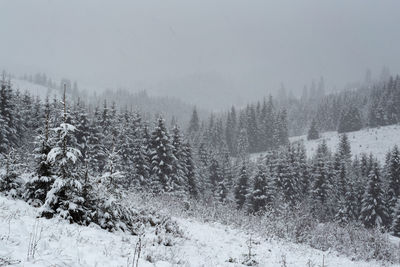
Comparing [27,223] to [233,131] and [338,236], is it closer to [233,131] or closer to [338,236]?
[338,236]

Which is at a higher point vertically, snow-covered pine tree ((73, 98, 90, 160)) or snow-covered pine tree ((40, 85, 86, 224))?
snow-covered pine tree ((73, 98, 90, 160))

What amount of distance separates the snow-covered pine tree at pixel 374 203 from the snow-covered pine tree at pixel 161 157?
2647 centimetres

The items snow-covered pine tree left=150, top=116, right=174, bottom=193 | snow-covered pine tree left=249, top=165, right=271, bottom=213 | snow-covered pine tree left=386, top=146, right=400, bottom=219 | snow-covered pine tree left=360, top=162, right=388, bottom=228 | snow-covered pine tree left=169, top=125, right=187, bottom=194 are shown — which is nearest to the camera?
snow-covered pine tree left=150, top=116, right=174, bottom=193

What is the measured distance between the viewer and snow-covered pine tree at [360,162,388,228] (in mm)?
37375

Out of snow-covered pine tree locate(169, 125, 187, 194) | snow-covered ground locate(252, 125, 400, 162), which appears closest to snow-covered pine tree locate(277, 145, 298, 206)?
snow-covered pine tree locate(169, 125, 187, 194)

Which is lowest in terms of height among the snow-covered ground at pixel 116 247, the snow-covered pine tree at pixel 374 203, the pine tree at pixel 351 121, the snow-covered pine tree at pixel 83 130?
the snow-covered pine tree at pixel 374 203

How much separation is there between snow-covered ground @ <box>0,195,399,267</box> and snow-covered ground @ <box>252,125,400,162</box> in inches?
2404

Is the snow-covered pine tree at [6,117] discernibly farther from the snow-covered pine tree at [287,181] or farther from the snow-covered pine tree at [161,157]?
the snow-covered pine tree at [287,181]

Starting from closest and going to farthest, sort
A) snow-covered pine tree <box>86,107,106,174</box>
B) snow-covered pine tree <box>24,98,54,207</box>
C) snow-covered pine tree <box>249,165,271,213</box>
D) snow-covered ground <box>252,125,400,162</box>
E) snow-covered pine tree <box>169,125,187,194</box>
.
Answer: snow-covered pine tree <box>24,98,54,207</box> → snow-covered pine tree <box>169,125,187,194</box> → snow-covered pine tree <box>249,165,271,213</box> → snow-covered pine tree <box>86,107,106,174</box> → snow-covered ground <box>252,125,400,162</box>

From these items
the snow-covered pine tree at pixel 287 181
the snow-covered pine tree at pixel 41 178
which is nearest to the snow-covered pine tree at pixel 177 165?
the snow-covered pine tree at pixel 287 181

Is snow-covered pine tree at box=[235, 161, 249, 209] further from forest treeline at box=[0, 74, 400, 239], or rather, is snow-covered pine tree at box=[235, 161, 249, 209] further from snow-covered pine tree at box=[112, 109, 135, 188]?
snow-covered pine tree at box=[112, 109, 135, 188]

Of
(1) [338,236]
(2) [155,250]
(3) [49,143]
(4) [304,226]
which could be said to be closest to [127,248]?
(2) [155,250]

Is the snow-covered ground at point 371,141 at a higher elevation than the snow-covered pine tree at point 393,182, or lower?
higher

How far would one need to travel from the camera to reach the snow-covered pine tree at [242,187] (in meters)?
40.9
